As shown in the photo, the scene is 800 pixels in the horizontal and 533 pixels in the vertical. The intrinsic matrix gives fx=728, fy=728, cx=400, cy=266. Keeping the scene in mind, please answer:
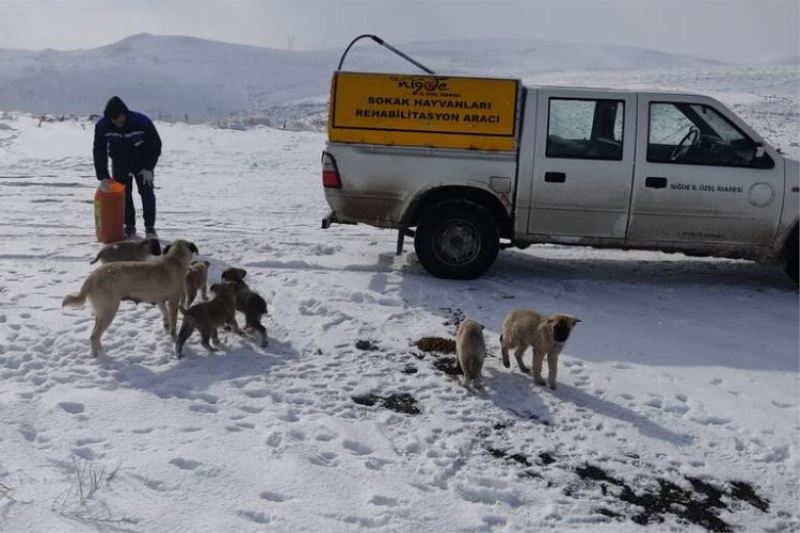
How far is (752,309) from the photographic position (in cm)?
770

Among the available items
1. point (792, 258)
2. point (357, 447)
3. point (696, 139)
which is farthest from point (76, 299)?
point (792, 258)

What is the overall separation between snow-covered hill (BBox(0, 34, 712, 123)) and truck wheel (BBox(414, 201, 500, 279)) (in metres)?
58.6

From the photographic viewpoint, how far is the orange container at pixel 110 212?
880 cm

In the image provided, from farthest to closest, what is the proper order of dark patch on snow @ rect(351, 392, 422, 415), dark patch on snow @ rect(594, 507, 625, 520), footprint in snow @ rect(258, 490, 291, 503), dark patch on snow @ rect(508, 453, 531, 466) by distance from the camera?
dark patch on snow @ rect(351, 392, 422, 415)
dark patch on snow @ rect(508, 453, 531, 466)
dark patch on snow @ rect(594, 507, 625, 520)
footprint in snow @ rect(258, 490, 291, 503)

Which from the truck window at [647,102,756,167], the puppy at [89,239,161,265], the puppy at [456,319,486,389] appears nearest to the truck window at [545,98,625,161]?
the truck window at [647,102,756,167]

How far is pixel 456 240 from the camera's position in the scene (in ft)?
26.1

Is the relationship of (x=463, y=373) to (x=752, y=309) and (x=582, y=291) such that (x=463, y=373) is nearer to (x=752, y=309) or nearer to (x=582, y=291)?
(x=582, y=291)

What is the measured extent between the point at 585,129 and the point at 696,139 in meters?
1.16

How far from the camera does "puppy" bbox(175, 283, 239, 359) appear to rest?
5793mm

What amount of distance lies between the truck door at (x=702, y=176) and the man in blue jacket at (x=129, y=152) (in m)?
5.99

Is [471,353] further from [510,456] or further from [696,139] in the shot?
[696,139]

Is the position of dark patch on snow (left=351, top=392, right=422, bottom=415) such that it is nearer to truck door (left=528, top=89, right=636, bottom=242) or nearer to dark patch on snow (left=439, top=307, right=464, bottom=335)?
dark patch on snow (left=439, top=307, right=464, bottom=335)

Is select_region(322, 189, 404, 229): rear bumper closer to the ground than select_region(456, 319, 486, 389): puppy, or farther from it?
farther from it

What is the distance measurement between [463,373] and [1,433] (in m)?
3.19
